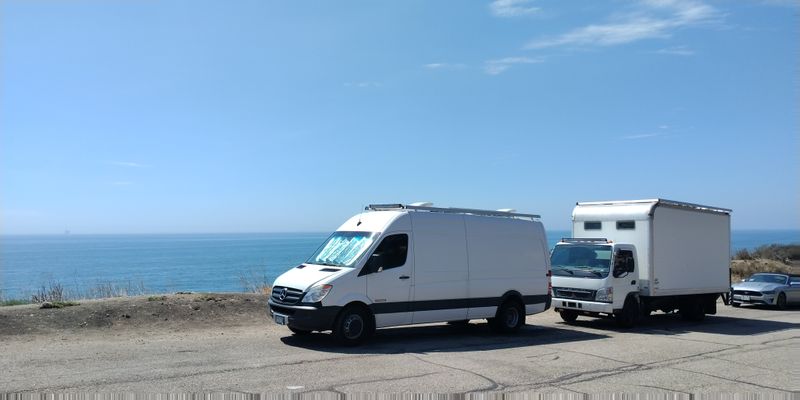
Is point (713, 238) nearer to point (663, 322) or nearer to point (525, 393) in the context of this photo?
point (663, 322)

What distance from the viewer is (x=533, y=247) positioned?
1555cm

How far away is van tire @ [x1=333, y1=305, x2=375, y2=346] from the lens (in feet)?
38.6

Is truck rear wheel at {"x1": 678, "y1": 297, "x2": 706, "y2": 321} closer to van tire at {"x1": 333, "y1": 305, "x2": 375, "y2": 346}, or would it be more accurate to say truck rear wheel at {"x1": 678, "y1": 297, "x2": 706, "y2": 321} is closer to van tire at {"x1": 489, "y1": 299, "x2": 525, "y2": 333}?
van tire at {"x1": 489, "y1": 299, "x2": 525, "y2": 333}

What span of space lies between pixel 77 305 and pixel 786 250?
56.7 metres

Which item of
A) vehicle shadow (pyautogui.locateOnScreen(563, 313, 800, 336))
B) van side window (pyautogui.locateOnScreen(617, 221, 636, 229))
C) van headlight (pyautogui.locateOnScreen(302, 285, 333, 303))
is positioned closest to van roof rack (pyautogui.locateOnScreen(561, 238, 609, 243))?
van side window (pyautogui.locateOnScreen(617, 221, 636, 229))

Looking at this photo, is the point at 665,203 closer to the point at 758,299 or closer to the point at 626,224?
the point at 626,224

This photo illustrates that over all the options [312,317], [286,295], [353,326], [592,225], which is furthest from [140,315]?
[592,225]

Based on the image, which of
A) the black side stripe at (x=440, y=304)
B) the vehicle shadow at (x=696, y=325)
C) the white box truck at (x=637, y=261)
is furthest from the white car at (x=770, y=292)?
the black side stripe at (x=440, y=304)

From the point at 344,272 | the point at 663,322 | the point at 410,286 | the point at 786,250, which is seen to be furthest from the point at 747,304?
the point at 786,250

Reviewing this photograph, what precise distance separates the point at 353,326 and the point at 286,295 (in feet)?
4.66

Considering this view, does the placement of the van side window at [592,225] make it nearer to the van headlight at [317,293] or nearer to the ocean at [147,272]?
the ocean at [147,272]

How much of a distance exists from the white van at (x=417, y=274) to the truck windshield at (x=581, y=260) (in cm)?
178

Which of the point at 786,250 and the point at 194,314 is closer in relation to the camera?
the point at 194,314

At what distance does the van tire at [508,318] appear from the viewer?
14.6 metres
